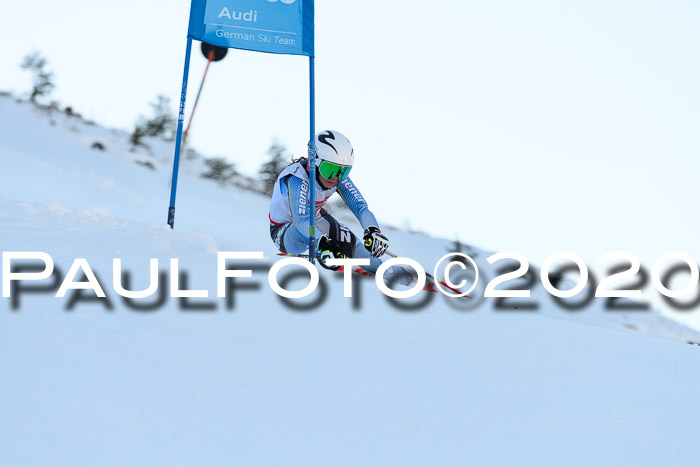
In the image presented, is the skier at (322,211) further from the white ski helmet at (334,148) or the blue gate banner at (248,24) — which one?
the blue gate banner at (248,24)

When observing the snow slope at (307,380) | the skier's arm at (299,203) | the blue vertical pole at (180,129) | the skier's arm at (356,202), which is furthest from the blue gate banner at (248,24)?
the snow slope at (307,380)

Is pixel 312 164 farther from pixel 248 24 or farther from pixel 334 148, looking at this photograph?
pixel 248 24

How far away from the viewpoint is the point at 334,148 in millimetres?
5453

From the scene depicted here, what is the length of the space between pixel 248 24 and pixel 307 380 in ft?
11.1

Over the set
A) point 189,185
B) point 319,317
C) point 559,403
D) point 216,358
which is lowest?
point 559,403

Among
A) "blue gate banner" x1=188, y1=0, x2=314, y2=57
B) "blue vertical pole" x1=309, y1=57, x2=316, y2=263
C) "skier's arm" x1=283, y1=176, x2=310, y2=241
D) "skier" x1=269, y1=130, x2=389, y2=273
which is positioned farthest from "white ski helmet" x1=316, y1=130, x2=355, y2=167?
"blue gate banner" x1=188, y1=0, x2=314, y2=57

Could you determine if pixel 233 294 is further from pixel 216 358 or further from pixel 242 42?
pixel 242 42

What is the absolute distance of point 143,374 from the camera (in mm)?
2439

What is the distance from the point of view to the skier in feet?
17.3

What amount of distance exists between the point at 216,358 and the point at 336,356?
49 cm

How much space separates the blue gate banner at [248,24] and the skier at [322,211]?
2.43 feet

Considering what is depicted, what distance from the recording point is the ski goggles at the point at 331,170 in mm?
5465

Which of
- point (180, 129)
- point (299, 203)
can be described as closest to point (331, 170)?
point (299, 203)

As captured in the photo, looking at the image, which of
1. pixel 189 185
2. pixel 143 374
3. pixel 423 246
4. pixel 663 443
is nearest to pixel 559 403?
pixel 663 443
